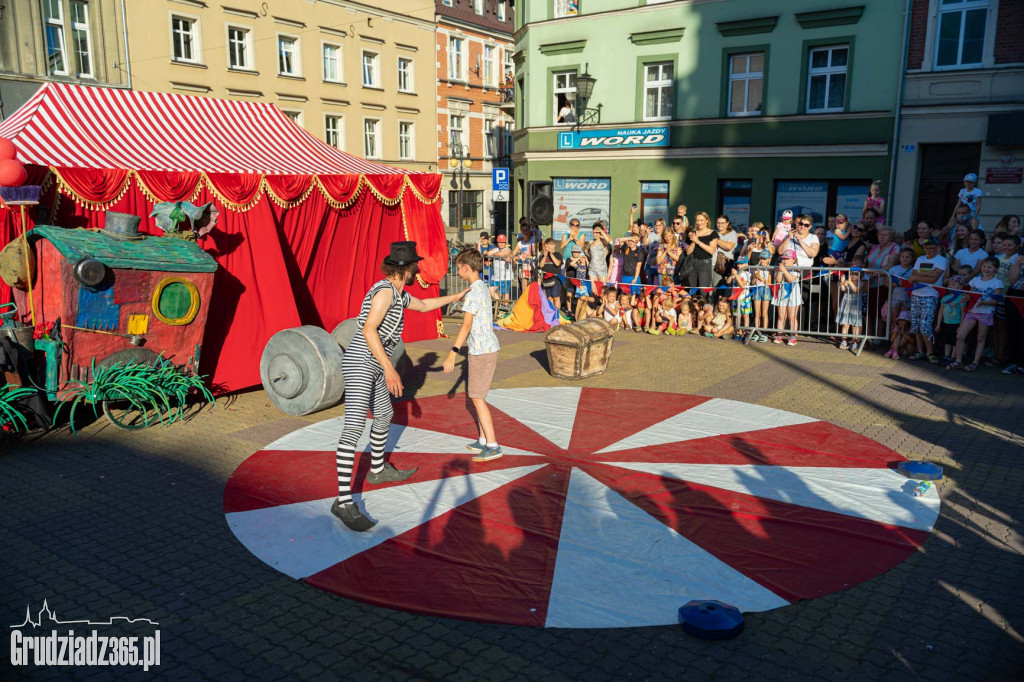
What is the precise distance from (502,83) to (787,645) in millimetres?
46688

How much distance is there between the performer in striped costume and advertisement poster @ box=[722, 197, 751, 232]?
1820 centimetres

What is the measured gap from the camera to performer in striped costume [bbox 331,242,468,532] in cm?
600

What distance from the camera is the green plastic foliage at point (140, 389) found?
325 inches

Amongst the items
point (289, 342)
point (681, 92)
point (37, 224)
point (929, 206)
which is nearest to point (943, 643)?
point (289, 342)

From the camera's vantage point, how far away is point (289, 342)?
9.10 m

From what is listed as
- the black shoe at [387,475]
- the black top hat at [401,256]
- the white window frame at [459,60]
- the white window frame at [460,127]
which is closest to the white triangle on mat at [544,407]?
the black shoe at [387,475]

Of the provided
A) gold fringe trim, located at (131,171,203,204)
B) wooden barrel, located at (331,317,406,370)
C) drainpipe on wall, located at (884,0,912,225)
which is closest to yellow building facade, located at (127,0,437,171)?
gold fringe trim, located at (131,171,203,204)

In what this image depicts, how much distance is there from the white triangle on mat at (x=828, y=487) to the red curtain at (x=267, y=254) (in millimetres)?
5564

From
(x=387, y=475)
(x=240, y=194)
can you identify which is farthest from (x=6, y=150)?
(x=387, y=475)

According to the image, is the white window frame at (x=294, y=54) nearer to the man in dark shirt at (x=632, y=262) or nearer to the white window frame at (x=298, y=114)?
the white window frame at (x=298, y=114)

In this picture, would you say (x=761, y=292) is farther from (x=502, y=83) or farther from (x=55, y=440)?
(x=502, y=83)

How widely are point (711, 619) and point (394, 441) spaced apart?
4361mm

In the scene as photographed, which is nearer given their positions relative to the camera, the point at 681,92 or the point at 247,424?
the point at 247,424

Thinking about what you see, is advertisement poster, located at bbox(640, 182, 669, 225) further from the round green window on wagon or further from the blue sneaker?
the blue sneaker
